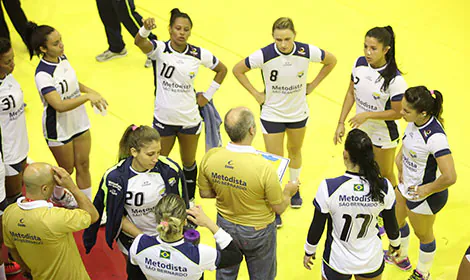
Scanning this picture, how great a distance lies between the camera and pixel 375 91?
5.46 m

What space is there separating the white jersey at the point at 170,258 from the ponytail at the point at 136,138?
787 millimetres

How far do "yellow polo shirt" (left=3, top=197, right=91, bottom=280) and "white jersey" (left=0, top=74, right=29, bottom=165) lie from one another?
1.41m

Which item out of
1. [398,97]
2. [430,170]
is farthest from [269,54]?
[430,170]

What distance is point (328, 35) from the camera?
9.20m

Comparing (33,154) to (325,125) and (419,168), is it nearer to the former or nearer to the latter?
(325,125)

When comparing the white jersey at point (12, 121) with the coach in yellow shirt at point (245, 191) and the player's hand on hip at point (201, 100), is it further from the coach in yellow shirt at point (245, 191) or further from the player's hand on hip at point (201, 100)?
the coach in yellow shirt at point (245, 191)

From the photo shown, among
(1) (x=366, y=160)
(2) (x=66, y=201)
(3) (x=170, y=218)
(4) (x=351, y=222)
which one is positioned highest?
(1) (x=366, y=160)

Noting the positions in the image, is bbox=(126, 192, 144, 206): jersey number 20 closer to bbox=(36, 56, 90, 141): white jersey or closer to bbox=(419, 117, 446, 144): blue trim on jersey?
bbox=(36, 56, 90, 141): white jersey

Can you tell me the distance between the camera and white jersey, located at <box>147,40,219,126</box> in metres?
5.64

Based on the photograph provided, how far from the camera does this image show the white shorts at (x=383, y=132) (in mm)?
5613

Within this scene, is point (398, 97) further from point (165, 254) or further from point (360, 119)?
point (165, 254)

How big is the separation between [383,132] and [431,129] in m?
0.95

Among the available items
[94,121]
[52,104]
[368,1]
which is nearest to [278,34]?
[52,104]

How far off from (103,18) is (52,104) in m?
3.41
